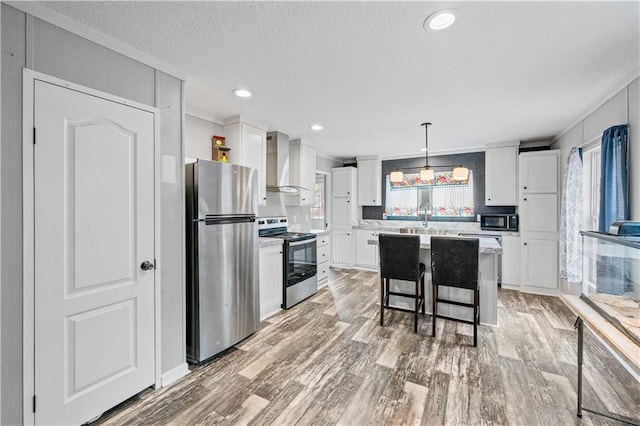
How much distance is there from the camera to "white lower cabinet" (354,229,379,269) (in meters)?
5.73

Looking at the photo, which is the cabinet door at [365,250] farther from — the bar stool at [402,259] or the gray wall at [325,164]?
the bar stool at [402,259]

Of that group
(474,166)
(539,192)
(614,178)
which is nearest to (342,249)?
(474,166)

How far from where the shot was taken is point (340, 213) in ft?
19.9

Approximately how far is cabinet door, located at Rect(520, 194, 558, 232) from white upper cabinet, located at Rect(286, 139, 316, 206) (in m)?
3.48

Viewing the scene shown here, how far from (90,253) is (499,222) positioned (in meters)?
5.45

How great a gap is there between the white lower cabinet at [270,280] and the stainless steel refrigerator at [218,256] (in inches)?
16.0

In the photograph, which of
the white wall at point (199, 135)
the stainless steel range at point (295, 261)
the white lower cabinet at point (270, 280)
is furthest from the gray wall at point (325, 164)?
the white lower cabinet at point (270, 280)

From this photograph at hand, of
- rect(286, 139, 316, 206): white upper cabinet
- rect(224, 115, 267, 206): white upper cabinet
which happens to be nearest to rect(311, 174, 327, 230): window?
rect(286, 139, 316, 206): white upper cabinet

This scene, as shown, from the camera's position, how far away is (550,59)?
201cm

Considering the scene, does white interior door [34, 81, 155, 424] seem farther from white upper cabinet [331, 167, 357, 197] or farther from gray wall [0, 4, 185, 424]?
white upper cabinet [331, 167, 357, 197]

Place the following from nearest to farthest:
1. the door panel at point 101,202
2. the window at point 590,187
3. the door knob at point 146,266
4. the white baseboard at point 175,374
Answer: the door panel at point 101,202 < the door knob at point 146,266 < the white baseboard at point 175,374 < the window at point 590,187

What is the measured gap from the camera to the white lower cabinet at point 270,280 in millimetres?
3293

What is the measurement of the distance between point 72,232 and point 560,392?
3496 mm

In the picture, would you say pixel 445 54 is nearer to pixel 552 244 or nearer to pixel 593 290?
pixel 593 290
